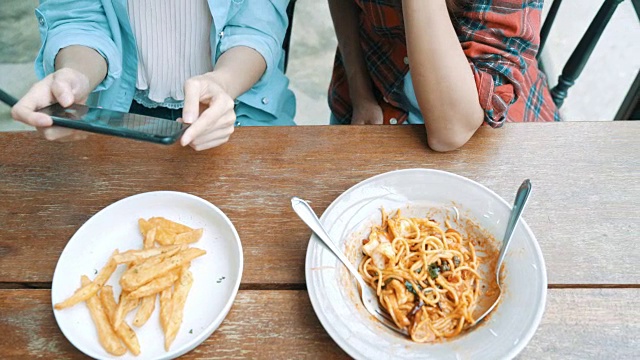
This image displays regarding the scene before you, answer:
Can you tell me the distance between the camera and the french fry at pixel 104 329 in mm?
722

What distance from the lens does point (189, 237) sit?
2.78 feet

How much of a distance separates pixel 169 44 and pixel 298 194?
2.00 ft

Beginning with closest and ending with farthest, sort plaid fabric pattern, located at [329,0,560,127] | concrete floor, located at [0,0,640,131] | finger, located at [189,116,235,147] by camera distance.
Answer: finger, located at [189,116,235,147], plaid fabric pattern, located at [329,0,560,127], concrete floor, located at [0,0,640,131]

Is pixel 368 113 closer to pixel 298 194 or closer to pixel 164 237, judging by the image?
pixel 298 194

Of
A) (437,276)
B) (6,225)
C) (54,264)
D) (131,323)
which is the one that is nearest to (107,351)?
(131,323)

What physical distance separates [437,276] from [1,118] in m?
2.36

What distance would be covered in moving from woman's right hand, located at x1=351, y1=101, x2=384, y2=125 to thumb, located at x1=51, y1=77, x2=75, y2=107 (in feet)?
2.41

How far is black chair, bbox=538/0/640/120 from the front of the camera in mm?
1360

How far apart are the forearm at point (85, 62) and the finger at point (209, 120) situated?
365 mm

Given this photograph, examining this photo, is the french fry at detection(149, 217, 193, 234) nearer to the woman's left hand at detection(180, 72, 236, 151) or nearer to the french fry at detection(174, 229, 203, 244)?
the french fry at detection(174, 229, 203, 244)

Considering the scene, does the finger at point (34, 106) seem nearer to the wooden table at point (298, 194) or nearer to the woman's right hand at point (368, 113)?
the wooden table at point (298, 194)

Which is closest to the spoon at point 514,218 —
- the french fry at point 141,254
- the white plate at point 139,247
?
the white plate at point 139,247

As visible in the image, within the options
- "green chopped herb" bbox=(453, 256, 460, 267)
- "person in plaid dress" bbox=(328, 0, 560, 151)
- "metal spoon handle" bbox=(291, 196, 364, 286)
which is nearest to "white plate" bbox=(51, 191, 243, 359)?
"metal spoon handle" bbox=(291, 196, 364, 286)

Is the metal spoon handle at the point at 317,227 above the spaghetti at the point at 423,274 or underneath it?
above
